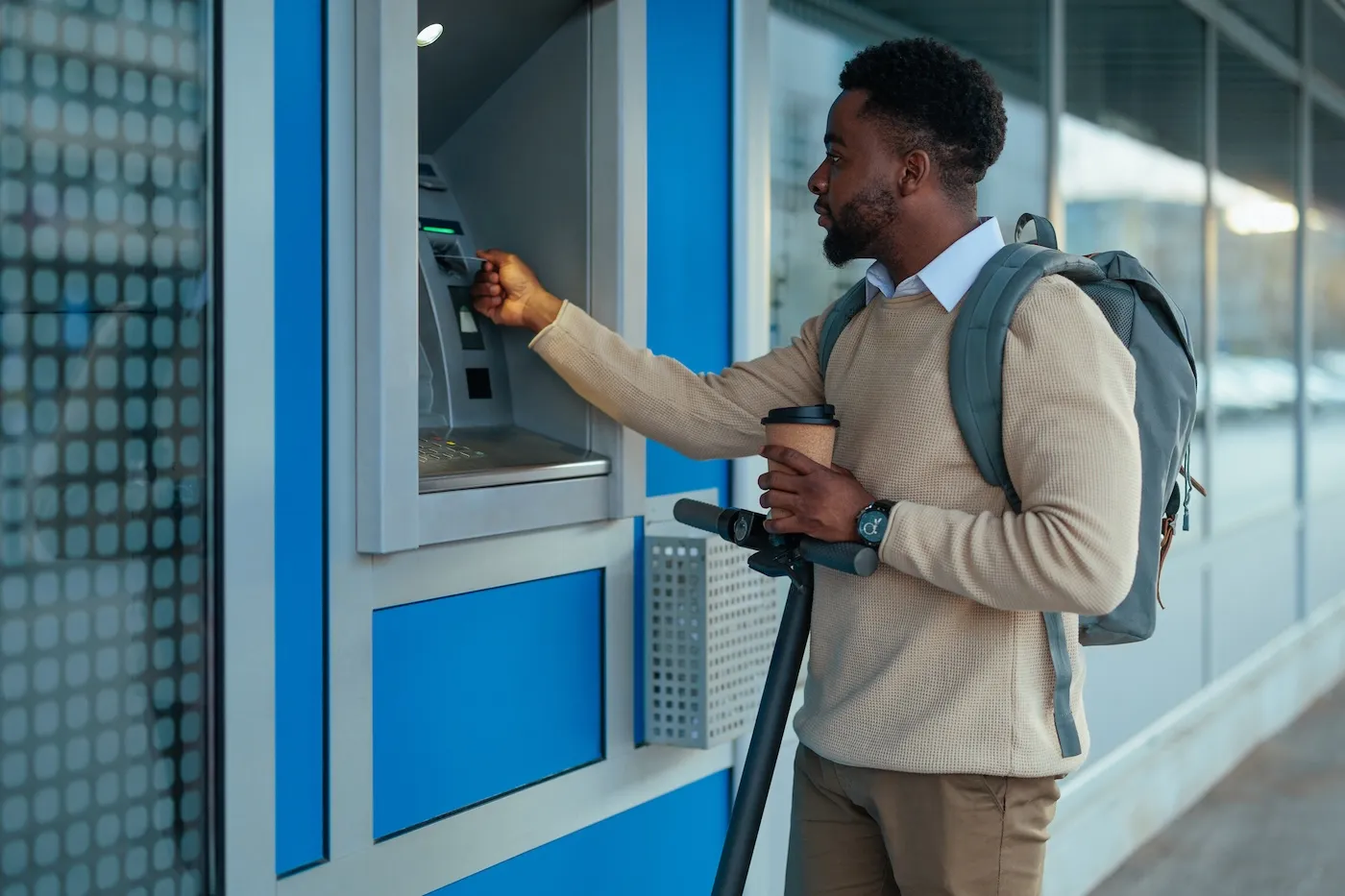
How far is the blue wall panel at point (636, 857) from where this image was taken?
6.78ft

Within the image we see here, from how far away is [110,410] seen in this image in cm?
150

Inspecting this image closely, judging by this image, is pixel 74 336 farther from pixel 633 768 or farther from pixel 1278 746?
pixel 1278 746

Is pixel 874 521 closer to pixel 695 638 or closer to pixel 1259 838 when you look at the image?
pixel 695 638

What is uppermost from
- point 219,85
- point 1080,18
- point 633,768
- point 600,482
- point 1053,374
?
point 1080,18

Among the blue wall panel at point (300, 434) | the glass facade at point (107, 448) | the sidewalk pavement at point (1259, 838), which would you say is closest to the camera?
the glass facade at point (107, 448)

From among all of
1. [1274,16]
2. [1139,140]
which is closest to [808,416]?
[1139,140]

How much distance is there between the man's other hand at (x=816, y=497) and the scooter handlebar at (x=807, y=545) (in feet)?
0.08

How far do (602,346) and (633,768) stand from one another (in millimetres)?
768

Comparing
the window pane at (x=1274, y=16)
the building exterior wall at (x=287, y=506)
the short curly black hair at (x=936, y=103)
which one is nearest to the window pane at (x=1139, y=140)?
the window pane at (x=1274, y=16)

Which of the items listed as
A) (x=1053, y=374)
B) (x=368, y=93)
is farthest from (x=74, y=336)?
(x=1053, y=374)

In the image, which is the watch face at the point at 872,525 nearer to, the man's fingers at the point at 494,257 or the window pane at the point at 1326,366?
the man's fingers at the point at 494,257

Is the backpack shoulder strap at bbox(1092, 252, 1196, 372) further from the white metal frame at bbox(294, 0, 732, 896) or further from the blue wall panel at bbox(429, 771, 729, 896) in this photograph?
the blue wall panel at bbox(429, 771, 729, 896)

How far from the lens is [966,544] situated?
62.2 inches

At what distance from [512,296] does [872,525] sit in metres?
0.76
